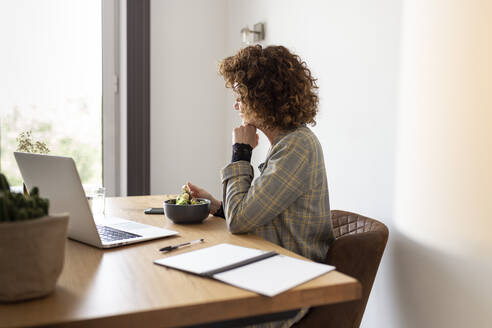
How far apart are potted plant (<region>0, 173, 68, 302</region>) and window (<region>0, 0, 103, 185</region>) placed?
2200 mm

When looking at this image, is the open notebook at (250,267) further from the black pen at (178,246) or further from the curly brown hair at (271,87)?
the curly brown hair at (271,87)

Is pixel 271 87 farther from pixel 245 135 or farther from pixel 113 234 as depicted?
pixel 113 234

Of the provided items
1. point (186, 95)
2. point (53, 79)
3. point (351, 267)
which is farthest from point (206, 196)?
point (53, 79)

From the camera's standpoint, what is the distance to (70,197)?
3.52 feet

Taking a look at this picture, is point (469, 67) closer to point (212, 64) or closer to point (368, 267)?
point (368, 267)

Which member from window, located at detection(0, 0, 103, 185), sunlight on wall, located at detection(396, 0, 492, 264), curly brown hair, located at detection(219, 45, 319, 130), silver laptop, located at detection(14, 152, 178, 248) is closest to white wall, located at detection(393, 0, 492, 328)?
sunlight on wall, located at detection(396, 0, 492, 264)

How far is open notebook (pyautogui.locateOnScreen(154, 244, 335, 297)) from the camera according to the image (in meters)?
0.82

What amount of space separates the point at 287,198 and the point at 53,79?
211 centimetres

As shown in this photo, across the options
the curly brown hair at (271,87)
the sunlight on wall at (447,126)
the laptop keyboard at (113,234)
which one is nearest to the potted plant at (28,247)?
the laptop keyboard at (113,234)

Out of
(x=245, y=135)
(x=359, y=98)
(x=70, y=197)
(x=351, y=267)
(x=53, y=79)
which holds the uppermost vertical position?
(x=53, y=79)

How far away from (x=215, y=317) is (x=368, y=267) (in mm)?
638

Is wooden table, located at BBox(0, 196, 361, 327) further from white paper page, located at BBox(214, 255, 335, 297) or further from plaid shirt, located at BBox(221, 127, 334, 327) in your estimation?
plaid shirt, located at BBox(221, 127, 334, 327)

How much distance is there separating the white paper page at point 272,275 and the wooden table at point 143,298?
1cm

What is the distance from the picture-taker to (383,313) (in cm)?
166
